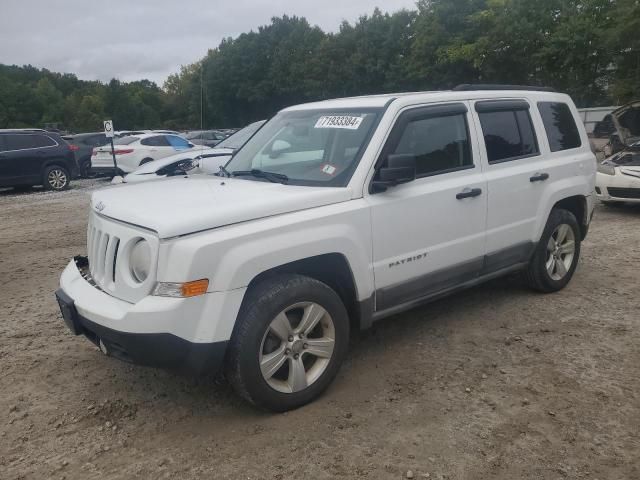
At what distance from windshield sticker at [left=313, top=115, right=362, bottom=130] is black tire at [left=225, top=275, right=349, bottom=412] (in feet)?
4.00

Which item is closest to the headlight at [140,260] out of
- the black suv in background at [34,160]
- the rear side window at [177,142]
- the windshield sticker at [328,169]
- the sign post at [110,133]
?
the windshield sticker at [328,169]

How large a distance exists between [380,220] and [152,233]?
56.3 inches

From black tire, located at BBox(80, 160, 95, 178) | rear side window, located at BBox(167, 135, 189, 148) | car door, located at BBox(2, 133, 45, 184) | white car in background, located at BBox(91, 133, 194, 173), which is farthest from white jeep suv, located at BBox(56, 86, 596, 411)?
black tire, located at BBox(80, 160, 95, 178)

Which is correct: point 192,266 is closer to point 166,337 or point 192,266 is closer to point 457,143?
point 166,337

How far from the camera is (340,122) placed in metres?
4.02

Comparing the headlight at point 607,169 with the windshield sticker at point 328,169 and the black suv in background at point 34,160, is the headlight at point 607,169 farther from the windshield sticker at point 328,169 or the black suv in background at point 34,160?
the black suv in background at point 34,160

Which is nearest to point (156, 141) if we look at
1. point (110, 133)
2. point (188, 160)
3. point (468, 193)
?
point (110, 133)

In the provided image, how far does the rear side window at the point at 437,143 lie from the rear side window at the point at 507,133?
0.84 feet

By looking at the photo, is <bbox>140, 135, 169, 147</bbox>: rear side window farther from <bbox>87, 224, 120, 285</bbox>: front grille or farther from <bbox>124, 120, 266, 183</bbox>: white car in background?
<bbox>87, 224, 120, 285</bbox>: front grille

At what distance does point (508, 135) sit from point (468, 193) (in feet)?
2.82

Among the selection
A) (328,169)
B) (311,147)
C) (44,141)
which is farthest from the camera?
(44,141)

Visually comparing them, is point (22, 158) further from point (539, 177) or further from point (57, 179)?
point (539, 177)

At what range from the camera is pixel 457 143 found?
423 centimetres

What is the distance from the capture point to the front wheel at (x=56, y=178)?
49.2 feet
